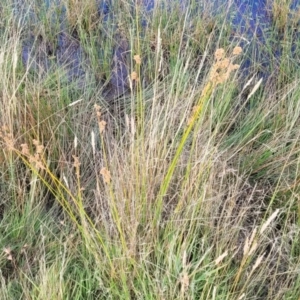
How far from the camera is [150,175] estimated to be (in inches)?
60.0

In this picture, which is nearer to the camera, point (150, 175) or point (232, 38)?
point (150, 175)

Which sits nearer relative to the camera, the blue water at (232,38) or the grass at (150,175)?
the grass at (150,175)

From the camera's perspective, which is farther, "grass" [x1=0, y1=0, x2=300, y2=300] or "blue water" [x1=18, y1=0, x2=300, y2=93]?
"blue water" [x1=18, y1=0, x2=300, y2=93]

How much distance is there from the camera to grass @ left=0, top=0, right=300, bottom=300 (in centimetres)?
136

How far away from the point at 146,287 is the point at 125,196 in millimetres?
262

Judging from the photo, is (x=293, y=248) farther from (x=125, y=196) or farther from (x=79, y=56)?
(x=79, y=56)

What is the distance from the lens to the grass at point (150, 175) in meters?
1.36

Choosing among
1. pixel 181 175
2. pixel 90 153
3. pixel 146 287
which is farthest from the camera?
pixel 90 153

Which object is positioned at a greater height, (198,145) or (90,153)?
(198,145)

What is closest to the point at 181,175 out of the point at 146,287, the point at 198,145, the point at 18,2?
the point at 198,145

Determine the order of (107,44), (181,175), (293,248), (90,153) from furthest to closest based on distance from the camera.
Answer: (107,44), (90,153), (181,175), (293,248)

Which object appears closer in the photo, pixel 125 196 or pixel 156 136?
pixel 125 196

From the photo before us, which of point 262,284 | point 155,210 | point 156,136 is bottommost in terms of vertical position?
point 262,284

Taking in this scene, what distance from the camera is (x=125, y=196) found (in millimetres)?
1431
